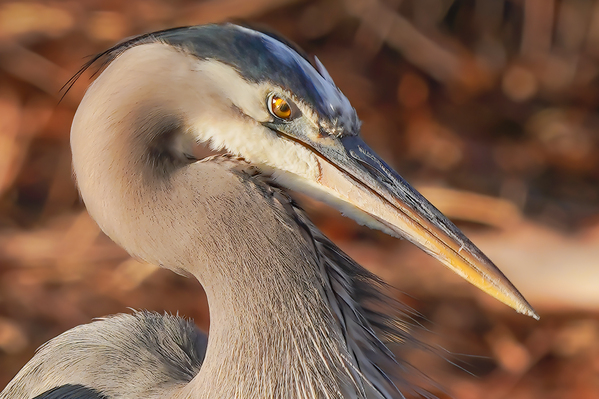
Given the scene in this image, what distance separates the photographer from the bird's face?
870mm

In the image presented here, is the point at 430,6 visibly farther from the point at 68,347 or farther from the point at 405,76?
the point at 68,347

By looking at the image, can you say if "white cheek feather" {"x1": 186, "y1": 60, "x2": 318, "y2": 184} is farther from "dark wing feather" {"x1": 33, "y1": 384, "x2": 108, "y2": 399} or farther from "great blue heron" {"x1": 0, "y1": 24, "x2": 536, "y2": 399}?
"dark wing feather" {"x1": 33, "y1": 384, "x2": 108, "y2": 399}

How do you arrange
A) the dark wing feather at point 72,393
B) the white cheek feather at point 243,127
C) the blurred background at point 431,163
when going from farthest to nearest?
1. the blurred background at point 431,163
2. the dark wing feather at point 72,393
3. the white cheek feather at point 243,127

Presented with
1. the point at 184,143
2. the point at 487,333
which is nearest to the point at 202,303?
the point at 487,333

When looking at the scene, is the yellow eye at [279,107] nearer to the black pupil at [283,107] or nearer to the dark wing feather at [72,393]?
the black pupil at [283,107]

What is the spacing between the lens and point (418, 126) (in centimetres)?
342

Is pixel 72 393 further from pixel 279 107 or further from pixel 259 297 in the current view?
pixel 279 107

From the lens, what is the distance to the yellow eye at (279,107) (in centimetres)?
88

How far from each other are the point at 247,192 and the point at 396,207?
0.74 ft

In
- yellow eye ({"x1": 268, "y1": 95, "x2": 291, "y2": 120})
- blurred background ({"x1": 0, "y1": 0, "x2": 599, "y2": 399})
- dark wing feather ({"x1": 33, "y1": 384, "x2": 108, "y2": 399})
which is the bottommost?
dark wing feather ({"x1": 33, "y1": 384, "x2": 108, "y2": 399})

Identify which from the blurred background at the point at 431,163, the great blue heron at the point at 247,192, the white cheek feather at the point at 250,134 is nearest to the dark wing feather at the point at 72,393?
the great blue heron at the point at 247,192

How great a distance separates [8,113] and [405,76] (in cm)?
Result: 214

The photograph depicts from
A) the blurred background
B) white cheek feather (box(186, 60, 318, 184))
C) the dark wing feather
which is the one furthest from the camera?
the blurred background

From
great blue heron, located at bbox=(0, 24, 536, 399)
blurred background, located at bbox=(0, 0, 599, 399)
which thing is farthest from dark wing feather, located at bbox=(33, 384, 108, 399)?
blurred background, located at bbox=(0, 0, 599, 399)
